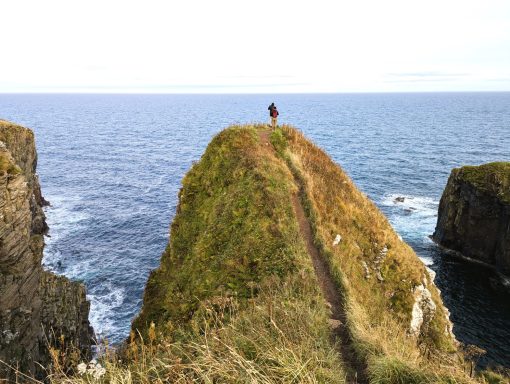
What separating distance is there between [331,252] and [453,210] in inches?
1781

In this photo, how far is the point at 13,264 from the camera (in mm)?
24906

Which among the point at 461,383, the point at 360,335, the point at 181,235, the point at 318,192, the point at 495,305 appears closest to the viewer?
the point at 461,383

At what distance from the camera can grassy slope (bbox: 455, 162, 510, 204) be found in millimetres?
50125

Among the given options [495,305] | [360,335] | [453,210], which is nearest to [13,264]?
[360,335]

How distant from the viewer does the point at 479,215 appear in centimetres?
Result: 5188

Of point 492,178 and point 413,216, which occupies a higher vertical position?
point 492,178

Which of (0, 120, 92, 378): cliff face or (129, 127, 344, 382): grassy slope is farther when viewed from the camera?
(0, 120, 92, 378): cliff face

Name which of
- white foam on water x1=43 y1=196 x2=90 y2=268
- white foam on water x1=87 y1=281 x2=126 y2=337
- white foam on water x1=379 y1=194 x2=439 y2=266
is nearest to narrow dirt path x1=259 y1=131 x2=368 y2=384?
white foam on water x1=87 y1=281 x2=126 y2=337

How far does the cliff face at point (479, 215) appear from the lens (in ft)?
162

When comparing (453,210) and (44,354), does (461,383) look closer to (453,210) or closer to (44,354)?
(44,354)

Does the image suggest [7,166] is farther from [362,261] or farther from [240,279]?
[362,261]

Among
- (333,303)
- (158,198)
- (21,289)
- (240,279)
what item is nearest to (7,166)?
(21,289)

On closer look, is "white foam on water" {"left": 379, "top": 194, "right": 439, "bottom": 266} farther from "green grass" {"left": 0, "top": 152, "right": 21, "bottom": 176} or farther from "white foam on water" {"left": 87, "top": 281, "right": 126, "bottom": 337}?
"green grass" {"left": 0, "top": 152, "right": 21, "bottom": 176}

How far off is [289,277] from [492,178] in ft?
161
